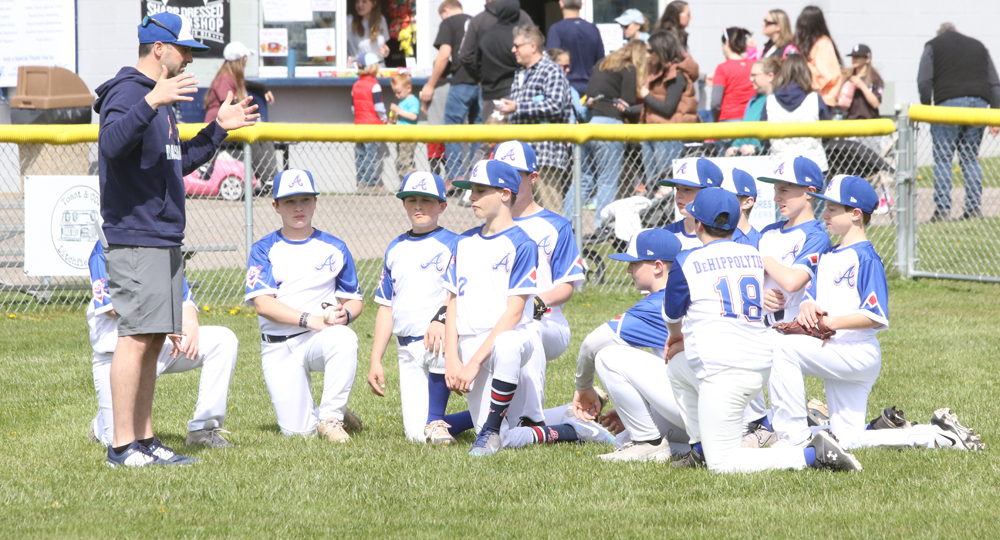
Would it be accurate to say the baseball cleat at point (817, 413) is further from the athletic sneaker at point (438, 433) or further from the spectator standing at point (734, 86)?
the spectator standing at point (734, 86)

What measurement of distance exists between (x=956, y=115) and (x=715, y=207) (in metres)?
5.97

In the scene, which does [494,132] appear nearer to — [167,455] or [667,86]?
[667,86]

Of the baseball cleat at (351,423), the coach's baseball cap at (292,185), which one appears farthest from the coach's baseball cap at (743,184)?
the baseball cleat at (351,423)

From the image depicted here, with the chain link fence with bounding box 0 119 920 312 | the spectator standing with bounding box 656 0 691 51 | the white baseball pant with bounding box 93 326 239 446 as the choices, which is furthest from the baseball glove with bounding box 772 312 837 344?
the spectator standing with bounding box 656 0 691 51

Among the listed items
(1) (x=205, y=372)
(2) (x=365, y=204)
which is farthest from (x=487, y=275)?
(2) (x=365, y=204)

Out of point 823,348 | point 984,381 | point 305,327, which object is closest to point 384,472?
point 305,327

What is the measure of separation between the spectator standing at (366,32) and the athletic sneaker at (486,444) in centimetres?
1088

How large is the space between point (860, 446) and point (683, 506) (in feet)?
4.35

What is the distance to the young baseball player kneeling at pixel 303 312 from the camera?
5664 mm

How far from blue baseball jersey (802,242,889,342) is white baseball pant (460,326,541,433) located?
1396mm

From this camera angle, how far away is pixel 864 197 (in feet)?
17.3

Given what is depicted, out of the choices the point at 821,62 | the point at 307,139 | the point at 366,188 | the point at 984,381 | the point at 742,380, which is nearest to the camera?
the point at 742,380

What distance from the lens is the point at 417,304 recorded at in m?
5.81

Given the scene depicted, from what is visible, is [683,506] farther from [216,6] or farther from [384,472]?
[216,6]
